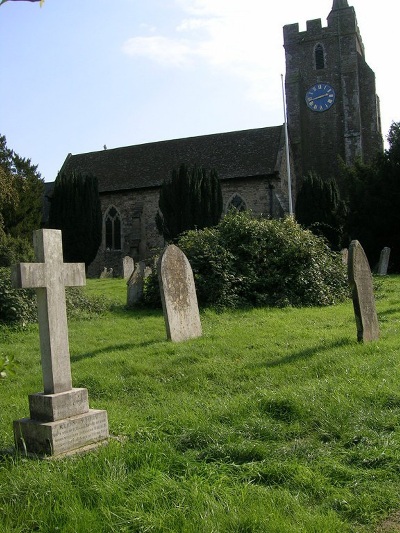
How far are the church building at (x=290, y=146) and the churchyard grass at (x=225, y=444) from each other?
74.7ft

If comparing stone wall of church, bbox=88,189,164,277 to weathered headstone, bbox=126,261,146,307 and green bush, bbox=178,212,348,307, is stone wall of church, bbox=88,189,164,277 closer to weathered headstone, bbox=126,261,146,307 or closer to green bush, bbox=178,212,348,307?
green bush, bbox=178,212,348,307

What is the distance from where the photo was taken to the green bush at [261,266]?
11.6 metres

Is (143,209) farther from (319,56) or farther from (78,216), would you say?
(319,56)

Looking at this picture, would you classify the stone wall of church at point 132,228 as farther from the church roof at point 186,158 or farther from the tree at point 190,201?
the tree at point 190,201

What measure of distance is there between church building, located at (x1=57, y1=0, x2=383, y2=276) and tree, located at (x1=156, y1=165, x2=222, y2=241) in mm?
2456

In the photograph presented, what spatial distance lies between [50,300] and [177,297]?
455 cm

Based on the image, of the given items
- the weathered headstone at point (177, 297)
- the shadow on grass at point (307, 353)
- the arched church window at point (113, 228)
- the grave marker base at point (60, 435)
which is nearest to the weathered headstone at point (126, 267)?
the arched church window at point (113, 228)

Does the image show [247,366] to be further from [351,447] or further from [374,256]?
[374,256]

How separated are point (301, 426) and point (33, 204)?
26340 millimetres

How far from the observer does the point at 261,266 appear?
1251 centimetres

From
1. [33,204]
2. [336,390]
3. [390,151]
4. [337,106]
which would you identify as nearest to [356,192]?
[390,151]

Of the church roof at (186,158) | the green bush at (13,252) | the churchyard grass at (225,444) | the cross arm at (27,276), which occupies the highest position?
the church roof at (186,158)

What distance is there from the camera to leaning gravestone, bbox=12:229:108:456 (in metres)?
3.58

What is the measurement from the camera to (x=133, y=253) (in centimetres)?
2923
